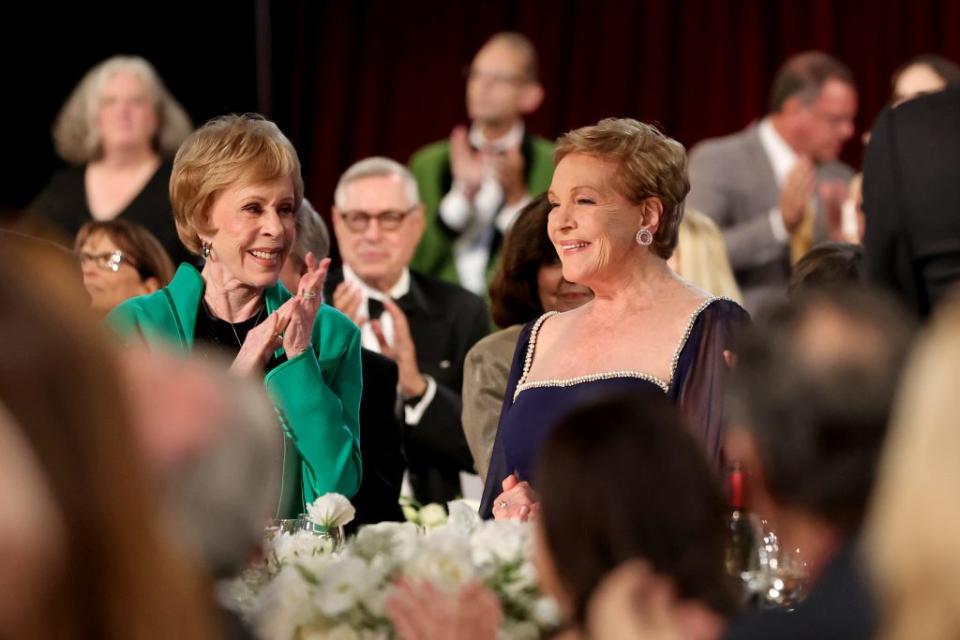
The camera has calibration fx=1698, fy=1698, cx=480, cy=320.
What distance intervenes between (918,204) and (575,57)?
222 inches

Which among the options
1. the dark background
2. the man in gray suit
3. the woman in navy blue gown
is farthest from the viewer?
the dark background

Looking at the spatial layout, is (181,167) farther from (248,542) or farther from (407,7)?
(407,7)

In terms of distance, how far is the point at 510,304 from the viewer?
4.16 metres

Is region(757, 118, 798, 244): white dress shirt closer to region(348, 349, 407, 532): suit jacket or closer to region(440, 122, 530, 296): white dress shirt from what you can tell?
region(440, 122, 530, 296): white dress shirt

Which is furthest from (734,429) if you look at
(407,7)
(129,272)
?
(407,7)

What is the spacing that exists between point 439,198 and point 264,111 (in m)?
1.65

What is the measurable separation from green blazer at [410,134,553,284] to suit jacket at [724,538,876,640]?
14.4 ft

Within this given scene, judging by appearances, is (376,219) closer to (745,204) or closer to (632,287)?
(745,204)

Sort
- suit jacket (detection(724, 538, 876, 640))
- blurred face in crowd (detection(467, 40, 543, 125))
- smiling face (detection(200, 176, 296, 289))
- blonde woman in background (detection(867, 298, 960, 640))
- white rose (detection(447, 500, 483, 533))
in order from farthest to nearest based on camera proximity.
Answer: blurred face in crowd (detection(467, 40, 543, 125))
smiling face (detection(200, 176, 296, 289))
white rose (detection(447, 500, 483, 533))
suit jacket (detection(724, 538, 876, 640))
blonde woman in background (detection(867, 298, 960, 640))

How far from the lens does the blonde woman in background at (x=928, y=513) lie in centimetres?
135

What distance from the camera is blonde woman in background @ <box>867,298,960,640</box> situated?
1352 mm

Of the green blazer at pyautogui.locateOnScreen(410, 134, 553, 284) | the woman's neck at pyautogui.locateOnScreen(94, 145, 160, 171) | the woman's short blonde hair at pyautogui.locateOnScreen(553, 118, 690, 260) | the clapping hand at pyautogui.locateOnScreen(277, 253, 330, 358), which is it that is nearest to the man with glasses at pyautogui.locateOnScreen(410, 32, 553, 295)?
the green blazer at pyautogui.locateOnScreen(410, 134, 553, 284)

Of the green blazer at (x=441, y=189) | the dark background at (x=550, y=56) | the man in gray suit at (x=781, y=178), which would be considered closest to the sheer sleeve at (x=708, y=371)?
the man in gray suit at (x=781, y=178)

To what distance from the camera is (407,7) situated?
8484 millimetres
